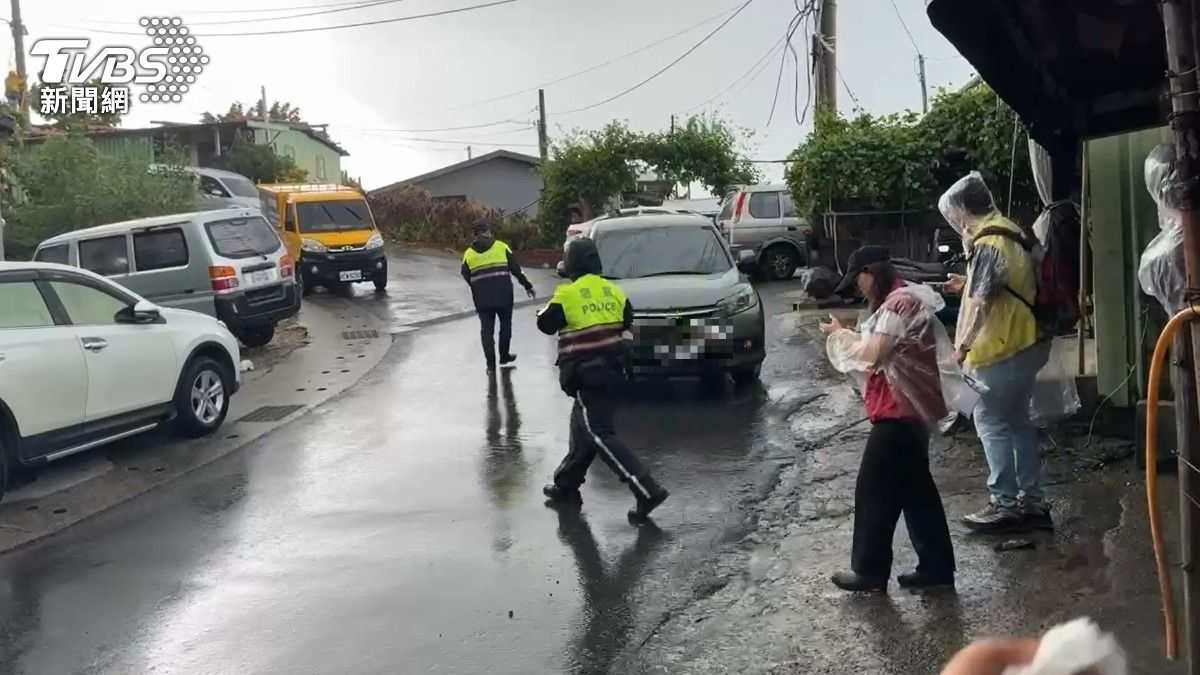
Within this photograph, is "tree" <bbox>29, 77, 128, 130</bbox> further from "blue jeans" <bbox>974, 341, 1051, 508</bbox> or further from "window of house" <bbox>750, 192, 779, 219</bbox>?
"blue jeans" <bbox>974, 341, 1051, 508</bbox>

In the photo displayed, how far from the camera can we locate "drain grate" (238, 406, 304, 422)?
11258 mm

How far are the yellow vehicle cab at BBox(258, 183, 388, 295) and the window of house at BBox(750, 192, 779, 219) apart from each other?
7447mm

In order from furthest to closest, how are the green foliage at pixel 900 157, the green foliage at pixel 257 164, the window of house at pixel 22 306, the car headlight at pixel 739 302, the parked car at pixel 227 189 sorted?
A: 1. the green foliage at pixel 257 164
2. the parked car at pixel 227 189
3. the green foliage at pixel 900 157
4. the car headlight at pixel 739 302
5. the window of house at pixel 22 306

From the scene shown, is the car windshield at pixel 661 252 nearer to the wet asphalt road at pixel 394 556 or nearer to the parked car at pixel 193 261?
the wet asphalt road at pixel 394 556

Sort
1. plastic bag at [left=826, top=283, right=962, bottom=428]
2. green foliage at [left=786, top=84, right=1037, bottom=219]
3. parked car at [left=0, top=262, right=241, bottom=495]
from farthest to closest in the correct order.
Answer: green foliage at [left=786, top=84, right=1037, bottom=219] < parked car at [left=0, top=262, right=241, bottom=495] < plastic bag at [left=826, top=283, right=962, bottom=428]

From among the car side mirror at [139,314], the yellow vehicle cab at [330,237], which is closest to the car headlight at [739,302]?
the car side mirror at [139,314]

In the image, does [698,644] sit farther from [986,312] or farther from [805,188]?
[805,188]

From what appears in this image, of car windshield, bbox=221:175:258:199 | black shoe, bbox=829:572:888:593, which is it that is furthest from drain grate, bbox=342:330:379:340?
black shoe, bbox=829:572:888:593

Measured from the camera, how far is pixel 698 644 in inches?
204

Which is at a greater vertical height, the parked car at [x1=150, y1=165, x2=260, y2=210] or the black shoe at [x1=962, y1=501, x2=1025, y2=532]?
the parked car at [x1=150, y1=165, x2=260, y2=210]

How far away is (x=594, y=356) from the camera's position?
721cm

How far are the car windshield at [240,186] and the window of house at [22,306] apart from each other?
1996 centimetres

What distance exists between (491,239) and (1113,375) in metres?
7.12

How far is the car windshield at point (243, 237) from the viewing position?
15.2 meters
